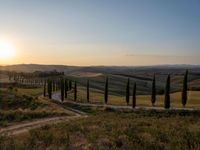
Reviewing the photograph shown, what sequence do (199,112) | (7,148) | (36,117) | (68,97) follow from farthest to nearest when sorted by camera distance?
1. (68,97)
2. (199,112)
3. (36,117)
4. (7,148)

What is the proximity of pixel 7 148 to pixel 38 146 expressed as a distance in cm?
157

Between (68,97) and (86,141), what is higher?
(86,141)

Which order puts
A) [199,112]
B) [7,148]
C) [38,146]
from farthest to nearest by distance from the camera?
[199,112], [38,146], [7,148]

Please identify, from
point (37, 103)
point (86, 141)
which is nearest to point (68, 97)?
point (37, 103)

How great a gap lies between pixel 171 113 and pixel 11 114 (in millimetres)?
22152

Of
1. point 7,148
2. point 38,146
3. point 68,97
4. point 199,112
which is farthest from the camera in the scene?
point 68,97

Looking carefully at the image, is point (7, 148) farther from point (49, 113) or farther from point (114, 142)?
point (49, 113)

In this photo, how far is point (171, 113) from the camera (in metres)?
48.0

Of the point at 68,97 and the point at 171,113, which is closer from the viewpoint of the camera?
the point at 171,113

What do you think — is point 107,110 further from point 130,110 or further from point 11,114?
point 11,114

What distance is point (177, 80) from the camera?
572 ft

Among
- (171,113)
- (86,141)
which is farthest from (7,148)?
(171,113)

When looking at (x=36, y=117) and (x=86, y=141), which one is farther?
(x=36, y=117)

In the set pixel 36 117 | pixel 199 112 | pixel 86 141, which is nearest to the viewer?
pixel 86 141
